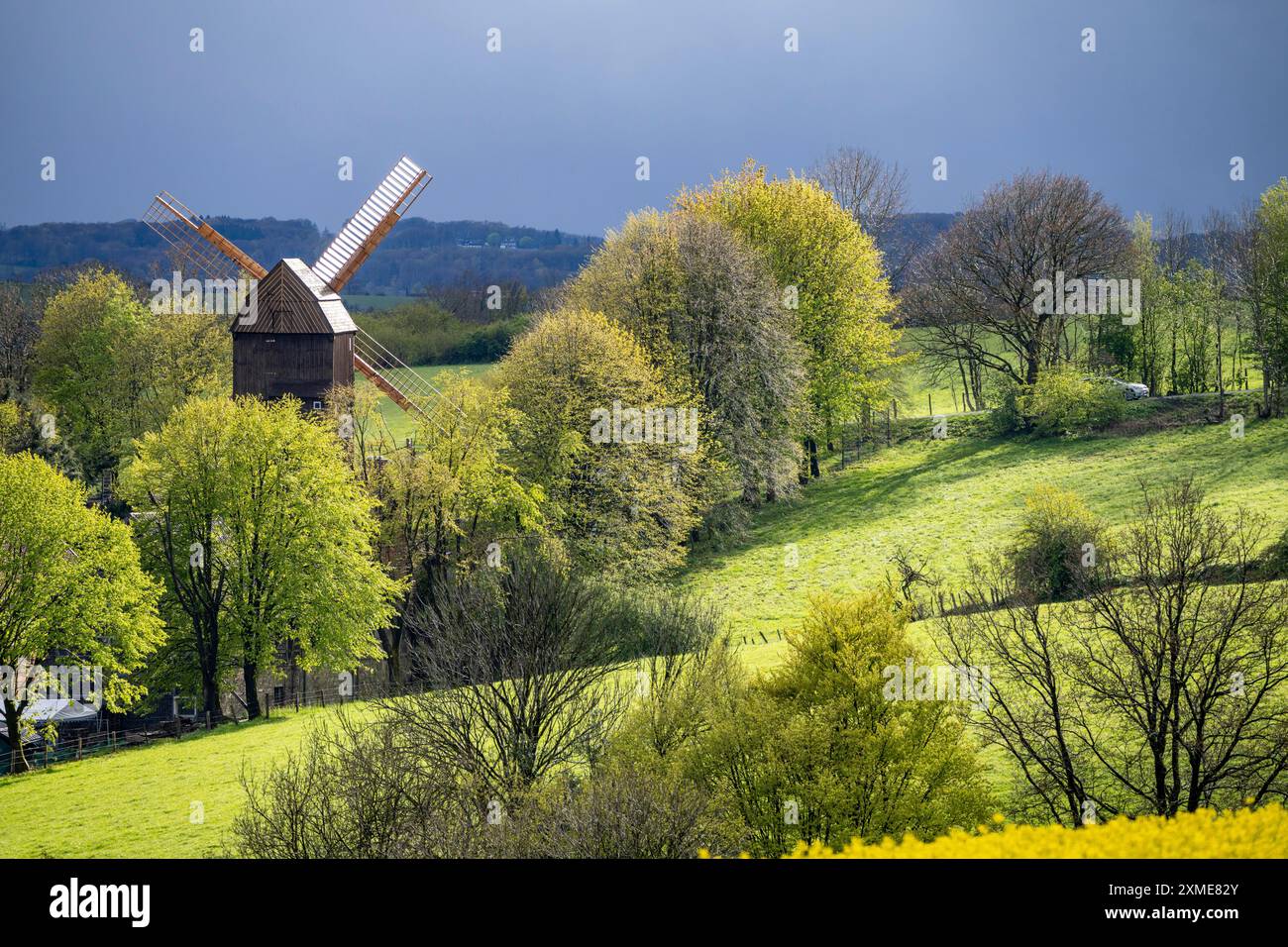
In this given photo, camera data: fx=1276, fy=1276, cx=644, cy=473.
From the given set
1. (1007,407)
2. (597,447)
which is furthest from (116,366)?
(1007,407)

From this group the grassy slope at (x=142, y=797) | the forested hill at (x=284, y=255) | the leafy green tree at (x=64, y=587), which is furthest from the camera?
the forested hill at (x=284, y=255)

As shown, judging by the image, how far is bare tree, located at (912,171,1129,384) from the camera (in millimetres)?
66500

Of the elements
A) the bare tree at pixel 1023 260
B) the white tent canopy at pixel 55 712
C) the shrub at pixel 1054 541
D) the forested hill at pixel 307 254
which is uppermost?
the forested hill at pixel 307 254

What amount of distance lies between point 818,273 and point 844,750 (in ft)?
136

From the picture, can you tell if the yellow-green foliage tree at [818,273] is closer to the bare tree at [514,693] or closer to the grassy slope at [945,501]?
the grassy slope at [945,501]

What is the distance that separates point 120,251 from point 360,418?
10970 centimetres

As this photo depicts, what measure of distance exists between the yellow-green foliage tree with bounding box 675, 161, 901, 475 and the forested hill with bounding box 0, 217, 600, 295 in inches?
2946

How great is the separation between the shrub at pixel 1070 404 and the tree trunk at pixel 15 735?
47.6 meters

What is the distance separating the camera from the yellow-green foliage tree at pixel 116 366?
230 feet

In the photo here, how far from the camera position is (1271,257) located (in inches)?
2469

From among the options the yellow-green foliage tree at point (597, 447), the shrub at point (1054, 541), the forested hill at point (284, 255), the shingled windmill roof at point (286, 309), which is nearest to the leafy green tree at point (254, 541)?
the shingled windmill roof at point (286, 309)
